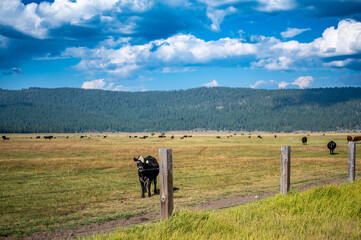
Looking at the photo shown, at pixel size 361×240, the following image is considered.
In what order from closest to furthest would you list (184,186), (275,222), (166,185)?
(166,185), (275,222), (184,186)

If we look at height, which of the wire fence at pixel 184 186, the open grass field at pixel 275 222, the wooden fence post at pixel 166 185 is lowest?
the wire fence at pixel 184 186

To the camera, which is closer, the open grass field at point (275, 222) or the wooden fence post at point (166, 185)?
the open grass field at point (275, 222)

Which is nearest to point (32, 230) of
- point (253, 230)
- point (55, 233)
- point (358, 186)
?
point (55, 233)

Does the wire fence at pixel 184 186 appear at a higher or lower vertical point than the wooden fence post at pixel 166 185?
lower

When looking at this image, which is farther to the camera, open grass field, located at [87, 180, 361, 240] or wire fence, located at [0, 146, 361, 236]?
wire fence, located at [0, 146, 361, 236]

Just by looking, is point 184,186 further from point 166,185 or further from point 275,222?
point 166,185

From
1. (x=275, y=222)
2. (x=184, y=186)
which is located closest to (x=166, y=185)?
(x=275, y=222)

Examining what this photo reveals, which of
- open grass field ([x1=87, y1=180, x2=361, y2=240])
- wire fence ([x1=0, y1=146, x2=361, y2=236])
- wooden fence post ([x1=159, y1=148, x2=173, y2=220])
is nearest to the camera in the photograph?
open grass field ([x1=87, y1=180, x2=361, y2=240])

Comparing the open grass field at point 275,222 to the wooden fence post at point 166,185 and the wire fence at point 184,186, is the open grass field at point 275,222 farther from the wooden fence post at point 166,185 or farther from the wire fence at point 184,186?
the wire fence at point 184,186

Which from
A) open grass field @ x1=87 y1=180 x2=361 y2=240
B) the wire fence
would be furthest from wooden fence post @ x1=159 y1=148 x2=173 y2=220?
the wire fence

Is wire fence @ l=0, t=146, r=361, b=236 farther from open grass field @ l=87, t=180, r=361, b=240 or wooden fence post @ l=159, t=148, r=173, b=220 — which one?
wooden fence post @ l=159, t=148, r=173, b=220

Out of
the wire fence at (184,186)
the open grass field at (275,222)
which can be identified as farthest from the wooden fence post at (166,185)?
the wire fence at (184,186)

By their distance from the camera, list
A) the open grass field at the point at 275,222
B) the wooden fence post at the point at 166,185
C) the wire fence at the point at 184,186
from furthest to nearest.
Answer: the wire fence at the point at 184,186 < the wooden fence post at the point at 166,185 < the open grass field at the point at 275,222

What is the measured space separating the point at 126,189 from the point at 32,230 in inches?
321
